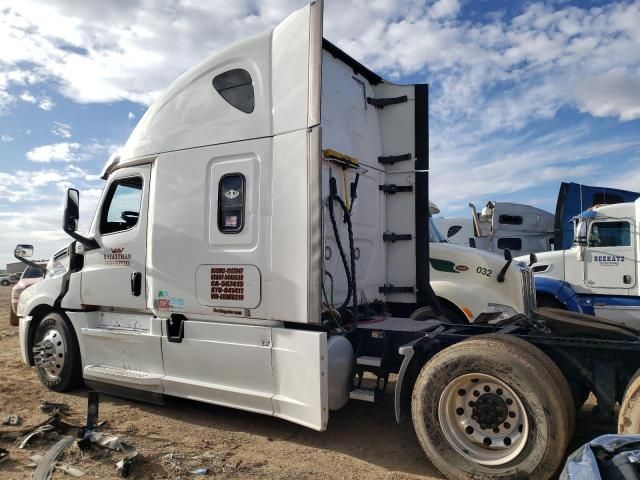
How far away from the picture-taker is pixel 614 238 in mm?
11086

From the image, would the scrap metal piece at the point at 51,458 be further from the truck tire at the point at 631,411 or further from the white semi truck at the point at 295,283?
the truck tire at the point at 631,411

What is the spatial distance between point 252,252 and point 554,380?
9.11 ft

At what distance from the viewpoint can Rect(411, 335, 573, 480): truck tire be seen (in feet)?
11.9

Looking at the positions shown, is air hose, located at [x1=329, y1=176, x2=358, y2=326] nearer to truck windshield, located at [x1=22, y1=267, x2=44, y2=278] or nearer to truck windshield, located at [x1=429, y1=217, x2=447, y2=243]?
truck windshield, located at [x1=429, y1=217, x2=447, y2=243]

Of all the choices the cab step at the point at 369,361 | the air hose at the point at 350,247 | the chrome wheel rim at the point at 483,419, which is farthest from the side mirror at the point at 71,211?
the chrome wheel rim at the point at 483,419

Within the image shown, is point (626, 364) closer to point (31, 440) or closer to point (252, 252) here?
point (252, 252)

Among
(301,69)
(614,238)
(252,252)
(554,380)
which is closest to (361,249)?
(252,252)

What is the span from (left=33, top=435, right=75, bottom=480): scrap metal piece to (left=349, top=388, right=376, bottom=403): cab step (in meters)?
2.62

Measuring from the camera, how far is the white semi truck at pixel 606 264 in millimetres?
10719

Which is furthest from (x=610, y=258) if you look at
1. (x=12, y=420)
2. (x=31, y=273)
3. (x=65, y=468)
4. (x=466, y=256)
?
(x=31, y=273)

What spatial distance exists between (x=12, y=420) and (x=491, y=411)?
16.0 feet

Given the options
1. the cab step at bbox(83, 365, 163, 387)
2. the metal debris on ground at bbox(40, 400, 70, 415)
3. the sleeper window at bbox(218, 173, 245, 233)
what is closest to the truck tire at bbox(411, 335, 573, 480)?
the sleeper window at bbox(218, 173, 245, 233)

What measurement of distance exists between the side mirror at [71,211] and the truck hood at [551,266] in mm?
9052

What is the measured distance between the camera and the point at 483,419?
12.8ft
